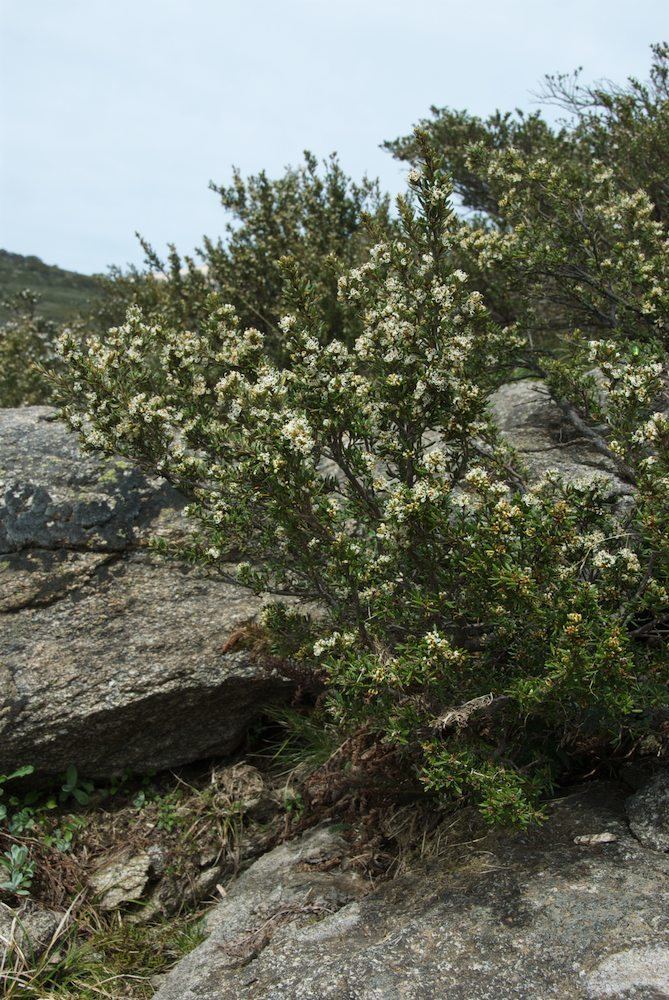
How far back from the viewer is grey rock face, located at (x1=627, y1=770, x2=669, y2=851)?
134 inches

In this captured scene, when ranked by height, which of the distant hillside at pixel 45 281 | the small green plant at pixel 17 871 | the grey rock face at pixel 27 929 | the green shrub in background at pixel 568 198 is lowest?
the grey rock face at pixel 27 929

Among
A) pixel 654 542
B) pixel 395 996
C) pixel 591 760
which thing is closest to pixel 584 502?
pixel 654 542

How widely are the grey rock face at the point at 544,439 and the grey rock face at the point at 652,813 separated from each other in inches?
81.1

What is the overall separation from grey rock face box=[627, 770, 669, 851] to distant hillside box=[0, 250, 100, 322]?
111 feet

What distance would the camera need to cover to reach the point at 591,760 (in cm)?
→ 406

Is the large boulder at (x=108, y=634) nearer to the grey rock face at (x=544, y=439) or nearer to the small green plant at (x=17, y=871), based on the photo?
the small green plant at (x=17, y=871)

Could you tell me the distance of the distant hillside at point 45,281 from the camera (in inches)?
1503

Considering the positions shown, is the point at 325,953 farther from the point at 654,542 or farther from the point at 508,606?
the point at 654,542

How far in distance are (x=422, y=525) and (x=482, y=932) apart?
174 centimetres

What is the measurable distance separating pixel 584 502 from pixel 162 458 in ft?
7.89

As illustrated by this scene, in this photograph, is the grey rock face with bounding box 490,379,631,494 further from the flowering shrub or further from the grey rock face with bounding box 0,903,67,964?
the grey rock face with bounding box 0,903,67,964

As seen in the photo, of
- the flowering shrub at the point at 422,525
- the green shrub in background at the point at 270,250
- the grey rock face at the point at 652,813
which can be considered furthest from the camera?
the green shrub in background at the point at 270,250

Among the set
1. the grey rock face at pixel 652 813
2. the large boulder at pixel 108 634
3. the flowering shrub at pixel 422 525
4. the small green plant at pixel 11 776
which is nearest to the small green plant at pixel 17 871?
the small green plant at pixel 11 776

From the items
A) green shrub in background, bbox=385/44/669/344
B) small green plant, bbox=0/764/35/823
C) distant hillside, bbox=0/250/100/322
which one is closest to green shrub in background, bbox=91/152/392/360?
green shrub in background, bbox=385/44/669/344
